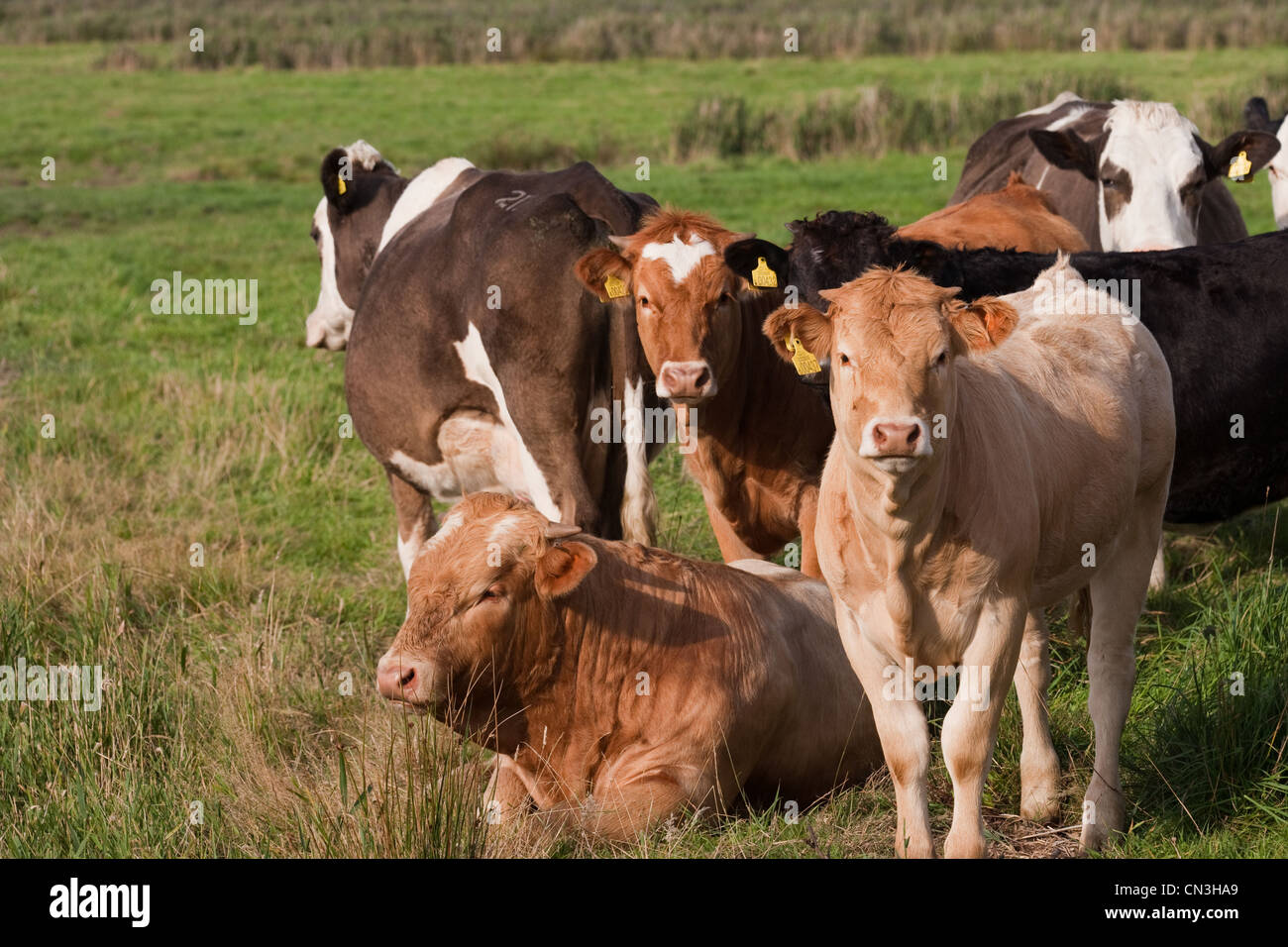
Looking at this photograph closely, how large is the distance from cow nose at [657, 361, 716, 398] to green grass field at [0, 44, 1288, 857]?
1535 millimetres

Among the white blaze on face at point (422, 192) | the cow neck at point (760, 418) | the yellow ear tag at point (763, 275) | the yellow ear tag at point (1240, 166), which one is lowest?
the cow neck at point (760, 418)

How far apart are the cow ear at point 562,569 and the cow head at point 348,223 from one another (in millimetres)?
4410

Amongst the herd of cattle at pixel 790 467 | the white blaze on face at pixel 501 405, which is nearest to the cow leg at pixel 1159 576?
the herd of cattle at pixel 790 467

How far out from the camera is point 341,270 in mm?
9227

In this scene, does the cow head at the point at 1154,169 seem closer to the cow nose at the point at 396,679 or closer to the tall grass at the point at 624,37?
the cow nose at the point at 396,679

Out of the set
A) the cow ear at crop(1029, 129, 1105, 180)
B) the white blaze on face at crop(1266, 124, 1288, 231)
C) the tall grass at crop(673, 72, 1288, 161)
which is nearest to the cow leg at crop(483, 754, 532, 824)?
the cow ear at crop(1029, 129, 1105, 180)

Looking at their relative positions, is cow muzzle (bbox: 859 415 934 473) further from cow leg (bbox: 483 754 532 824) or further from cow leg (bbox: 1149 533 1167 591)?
cow leg (bbox: 1149 533 1167 591)

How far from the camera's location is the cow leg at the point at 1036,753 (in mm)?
4895

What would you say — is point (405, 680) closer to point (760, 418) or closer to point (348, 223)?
point (760, 418)

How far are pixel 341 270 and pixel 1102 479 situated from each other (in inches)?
225

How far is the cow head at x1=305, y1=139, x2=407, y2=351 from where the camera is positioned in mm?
8844

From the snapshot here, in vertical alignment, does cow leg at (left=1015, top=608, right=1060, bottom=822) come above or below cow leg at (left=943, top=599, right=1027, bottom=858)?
below
